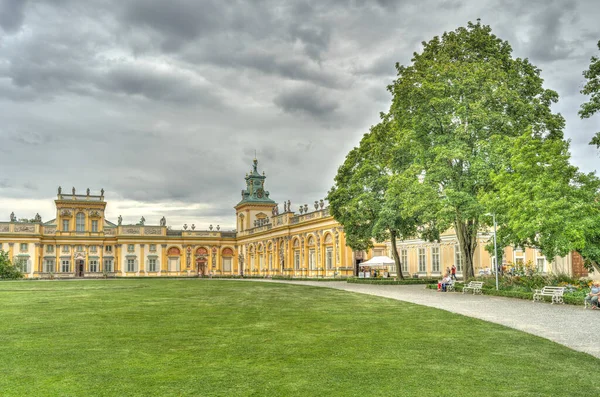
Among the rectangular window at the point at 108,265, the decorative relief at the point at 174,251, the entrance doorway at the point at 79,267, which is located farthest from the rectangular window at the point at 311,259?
Answer: the entrance doorway at the point at 79,267

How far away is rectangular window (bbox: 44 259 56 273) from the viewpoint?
77188 millimetres

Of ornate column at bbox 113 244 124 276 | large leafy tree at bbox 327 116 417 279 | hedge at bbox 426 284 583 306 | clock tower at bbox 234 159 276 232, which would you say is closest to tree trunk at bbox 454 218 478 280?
hedge at bbox 426 284 583 306

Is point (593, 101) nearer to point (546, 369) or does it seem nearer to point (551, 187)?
point (551, 187)

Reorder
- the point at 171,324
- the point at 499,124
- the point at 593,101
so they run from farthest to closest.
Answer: the point at 499,124 < the point at 593,101 < the point at 171,324

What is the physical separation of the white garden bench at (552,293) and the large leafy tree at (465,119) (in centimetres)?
467

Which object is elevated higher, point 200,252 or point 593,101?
point 593,101

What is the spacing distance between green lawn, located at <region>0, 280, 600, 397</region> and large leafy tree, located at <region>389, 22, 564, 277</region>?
12939mm

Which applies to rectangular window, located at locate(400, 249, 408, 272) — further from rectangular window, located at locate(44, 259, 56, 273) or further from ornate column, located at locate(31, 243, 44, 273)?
ornate column, located at locate(31, 243, 44, 273)

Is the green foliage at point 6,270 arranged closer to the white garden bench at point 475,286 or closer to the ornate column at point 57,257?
the ornate column at point 57,257

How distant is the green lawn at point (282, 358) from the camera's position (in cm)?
741

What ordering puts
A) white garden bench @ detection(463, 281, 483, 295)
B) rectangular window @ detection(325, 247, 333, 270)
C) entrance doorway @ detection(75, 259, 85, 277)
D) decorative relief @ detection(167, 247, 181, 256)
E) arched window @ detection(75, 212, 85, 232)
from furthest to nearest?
decorative relief @ detection(167, 247, 181, 256) → arched window @ detection(75, 212, 85, 232) → entrance doorway @ detection(75, 259, 85, 277) → rectangular window @ detection(325, 247, 333, 270) → white garden bench @ detection(463, 281, 483, 295)

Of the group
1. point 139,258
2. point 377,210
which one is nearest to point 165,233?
point 139,258

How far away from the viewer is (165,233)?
8212 cm

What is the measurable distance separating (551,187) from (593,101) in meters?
6.92
